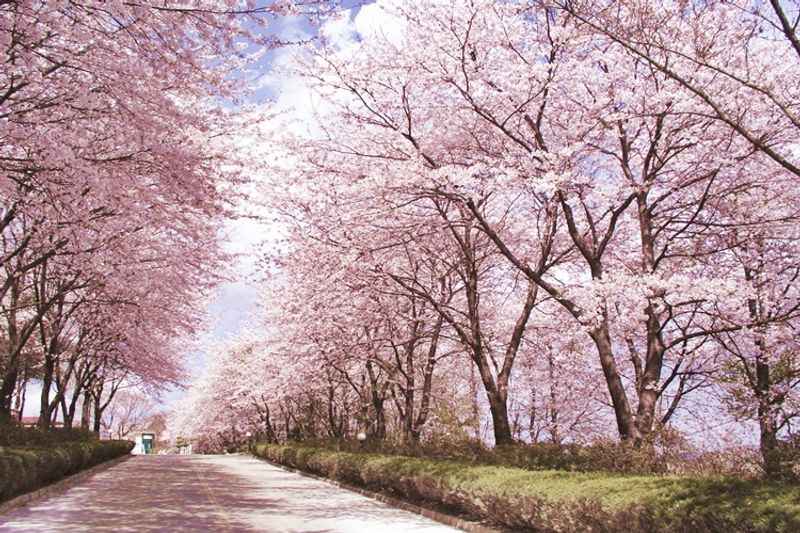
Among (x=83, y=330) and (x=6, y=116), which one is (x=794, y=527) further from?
(x=83, y=330)

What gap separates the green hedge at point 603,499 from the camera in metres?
6.58

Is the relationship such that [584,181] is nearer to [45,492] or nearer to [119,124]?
[119,124]

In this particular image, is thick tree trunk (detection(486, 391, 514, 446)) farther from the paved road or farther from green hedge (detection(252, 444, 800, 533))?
the paved road

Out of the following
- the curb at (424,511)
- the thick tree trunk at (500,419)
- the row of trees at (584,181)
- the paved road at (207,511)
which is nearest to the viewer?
the paved road at (207,511)

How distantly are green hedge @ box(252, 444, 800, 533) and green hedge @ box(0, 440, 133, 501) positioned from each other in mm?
7738

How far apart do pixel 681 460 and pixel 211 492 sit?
1196 centimetres

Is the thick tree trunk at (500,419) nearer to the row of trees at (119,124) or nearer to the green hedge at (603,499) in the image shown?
the green hedge at (603,499)

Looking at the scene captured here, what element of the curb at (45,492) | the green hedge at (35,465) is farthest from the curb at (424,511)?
the green hedge at (35,465)

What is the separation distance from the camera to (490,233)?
14086 mm

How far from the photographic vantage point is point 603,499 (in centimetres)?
845

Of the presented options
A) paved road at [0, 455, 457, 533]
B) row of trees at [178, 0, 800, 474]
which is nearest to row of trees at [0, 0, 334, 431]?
row of trees at [178, 0, 800, 474]

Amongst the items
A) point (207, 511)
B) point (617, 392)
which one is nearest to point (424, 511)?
point (207, 511)

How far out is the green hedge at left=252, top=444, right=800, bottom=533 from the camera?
6.58m

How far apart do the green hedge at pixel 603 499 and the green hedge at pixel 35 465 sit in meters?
7.74
